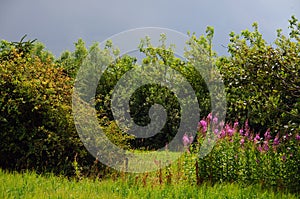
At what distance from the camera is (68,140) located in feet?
27.9

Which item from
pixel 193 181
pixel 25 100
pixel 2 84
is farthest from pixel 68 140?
pixel 193 181

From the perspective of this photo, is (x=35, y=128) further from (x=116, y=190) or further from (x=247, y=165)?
(x=247, y=165)

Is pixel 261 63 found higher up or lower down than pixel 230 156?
higher up

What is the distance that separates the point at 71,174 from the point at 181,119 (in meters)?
7.18

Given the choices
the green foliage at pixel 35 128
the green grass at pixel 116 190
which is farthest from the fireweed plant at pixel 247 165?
the green foliage at pixel 35 128

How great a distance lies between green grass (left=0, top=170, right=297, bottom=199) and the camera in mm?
6145

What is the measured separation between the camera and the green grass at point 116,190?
6145 mm

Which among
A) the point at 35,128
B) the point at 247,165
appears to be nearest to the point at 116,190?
the point at 247,165

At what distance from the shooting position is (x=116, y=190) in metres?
6.66

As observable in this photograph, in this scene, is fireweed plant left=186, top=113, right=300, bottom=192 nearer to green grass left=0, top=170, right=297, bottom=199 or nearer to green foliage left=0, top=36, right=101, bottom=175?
green grass left=0, top=170, right=297, bottom=199

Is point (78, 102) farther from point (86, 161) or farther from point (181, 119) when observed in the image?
point (181, 119)

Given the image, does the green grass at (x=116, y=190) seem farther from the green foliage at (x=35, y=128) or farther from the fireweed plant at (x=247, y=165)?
the green foliage at (x=35, y=128)

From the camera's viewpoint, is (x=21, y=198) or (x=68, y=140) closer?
(x=21, y=198)

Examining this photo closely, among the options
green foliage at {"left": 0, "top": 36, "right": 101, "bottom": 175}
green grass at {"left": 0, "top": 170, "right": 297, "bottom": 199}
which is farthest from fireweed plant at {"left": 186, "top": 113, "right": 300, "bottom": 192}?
green foliage at {"left": 0, "top": 36, "right": 101, "bottom": 175}
